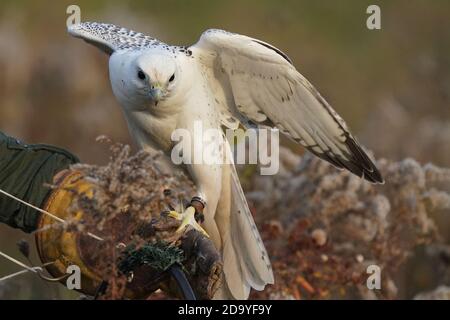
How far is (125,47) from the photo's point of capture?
15.4 feet

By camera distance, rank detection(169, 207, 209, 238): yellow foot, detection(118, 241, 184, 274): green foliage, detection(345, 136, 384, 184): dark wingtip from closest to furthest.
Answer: detection(118, 241, 184, 274): green foliage
detection(169, 207, 209, 238): yellow foot
detection(345, 136, 384, 184): dark wingtip

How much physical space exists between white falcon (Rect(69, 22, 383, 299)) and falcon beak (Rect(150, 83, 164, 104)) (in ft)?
0.05

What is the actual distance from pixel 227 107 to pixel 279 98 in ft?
0.80

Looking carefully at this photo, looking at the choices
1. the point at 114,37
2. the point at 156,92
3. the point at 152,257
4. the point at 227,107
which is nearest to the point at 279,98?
the point at 227,107

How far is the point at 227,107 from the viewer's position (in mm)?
4906

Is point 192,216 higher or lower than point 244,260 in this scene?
higher

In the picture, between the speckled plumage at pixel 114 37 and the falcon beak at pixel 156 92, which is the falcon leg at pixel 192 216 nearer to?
the falcon beak at pixel 156 92

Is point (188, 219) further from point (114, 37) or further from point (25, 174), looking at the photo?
point (114, 37)

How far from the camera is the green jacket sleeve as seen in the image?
403 cm

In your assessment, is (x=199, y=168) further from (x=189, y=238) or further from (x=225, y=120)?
(x=189, y=238)

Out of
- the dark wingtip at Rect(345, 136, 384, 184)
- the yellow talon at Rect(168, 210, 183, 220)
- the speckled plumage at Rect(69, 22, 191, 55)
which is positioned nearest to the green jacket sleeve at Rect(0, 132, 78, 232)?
the yellow talon at Rect(168, 210, 183, 220)

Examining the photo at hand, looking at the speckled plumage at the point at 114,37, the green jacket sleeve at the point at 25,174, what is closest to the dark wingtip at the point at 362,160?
the speckled plumage at the point at 114,37

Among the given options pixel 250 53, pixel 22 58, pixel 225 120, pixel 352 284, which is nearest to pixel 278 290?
pixel 352 284

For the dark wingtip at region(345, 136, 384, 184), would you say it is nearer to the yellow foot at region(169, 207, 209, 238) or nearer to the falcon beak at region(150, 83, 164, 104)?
the yellow foot at region(169, 207, 209, 238)
